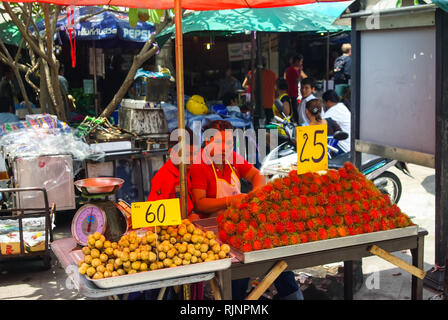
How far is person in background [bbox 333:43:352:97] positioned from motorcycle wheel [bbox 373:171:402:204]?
4168mm

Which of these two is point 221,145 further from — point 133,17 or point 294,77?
point 294,77

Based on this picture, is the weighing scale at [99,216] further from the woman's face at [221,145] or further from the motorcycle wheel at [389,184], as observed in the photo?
the motorcycle wheel at [389,184]

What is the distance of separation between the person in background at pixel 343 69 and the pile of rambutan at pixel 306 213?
761cm

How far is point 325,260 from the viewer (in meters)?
3.09

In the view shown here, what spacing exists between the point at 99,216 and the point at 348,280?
204 centimetres

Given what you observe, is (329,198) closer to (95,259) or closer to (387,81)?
(95,259)

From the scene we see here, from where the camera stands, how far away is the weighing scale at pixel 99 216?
3.11m

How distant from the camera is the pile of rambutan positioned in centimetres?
297

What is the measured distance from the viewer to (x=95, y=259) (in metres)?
2.62

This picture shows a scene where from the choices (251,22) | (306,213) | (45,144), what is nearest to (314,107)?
(251,22)

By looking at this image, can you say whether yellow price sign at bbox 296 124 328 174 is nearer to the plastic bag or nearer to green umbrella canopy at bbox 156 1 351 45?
the plastic bag

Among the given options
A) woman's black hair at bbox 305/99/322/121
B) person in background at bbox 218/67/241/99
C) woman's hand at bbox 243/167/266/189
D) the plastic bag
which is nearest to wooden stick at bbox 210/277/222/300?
woman's hand at bbox 243/167/266/189

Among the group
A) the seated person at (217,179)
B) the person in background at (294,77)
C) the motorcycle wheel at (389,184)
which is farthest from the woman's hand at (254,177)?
the person in background at (294,77)
